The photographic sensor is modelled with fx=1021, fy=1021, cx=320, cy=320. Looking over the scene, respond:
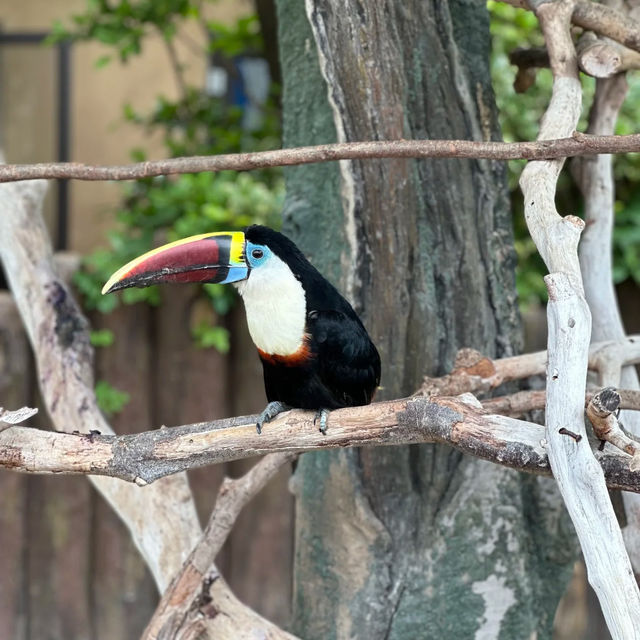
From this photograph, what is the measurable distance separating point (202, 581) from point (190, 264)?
0.84 metres

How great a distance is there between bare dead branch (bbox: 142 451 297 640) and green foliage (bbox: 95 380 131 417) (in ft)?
4.13

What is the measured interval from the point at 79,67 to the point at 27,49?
0.29 metres

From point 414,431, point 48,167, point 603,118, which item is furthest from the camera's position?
point 603,118

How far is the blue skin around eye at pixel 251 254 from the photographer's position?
8.11 feet

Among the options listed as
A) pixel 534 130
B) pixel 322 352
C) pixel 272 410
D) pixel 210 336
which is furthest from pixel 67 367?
pixel 534 130

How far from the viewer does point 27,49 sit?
5266 mm

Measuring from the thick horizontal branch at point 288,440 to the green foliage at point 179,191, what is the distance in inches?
63.7

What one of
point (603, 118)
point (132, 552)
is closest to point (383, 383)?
point (603, 118)

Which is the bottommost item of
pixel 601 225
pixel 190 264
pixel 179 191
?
pixel 190 264

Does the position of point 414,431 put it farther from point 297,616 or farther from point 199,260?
point 297,616

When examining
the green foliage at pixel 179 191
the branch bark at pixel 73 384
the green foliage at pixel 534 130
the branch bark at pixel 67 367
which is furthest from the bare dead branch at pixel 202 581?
the green foliage at pixel 534 130

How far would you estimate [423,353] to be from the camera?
2.78 m

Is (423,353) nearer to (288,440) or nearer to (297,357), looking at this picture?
(297,357)

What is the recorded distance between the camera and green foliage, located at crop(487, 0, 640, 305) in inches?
162
